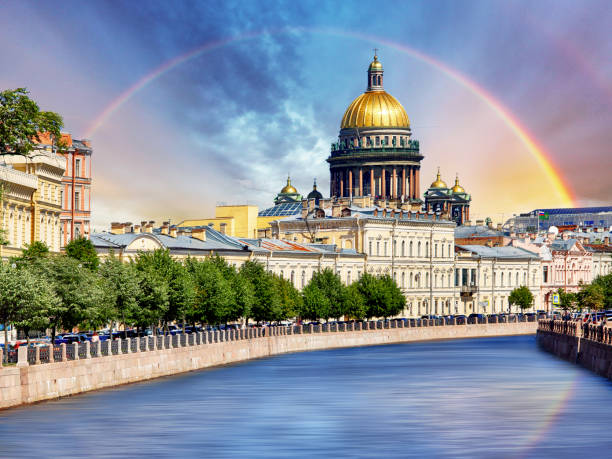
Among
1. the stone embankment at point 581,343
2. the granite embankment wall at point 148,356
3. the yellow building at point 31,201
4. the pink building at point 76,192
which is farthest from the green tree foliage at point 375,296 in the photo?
the yellow building at point 31,201

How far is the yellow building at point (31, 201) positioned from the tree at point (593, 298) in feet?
272

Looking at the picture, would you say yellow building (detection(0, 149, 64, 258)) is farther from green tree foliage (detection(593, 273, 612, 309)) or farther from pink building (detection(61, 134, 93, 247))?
green tree foliage (detection(593, 273, 612, 309))

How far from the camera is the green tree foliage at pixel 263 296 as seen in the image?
3871 inches

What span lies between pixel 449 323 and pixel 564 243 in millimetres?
60553

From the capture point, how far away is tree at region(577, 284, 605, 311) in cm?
15550

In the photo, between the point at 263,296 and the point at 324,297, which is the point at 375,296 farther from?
the point at 263,296

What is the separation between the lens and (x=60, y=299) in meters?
60.4

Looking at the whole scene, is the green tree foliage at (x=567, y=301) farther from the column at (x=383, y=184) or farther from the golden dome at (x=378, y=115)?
the golden dome at (x=378, y=115)

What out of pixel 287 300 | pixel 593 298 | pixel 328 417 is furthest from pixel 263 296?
pixel 593 298

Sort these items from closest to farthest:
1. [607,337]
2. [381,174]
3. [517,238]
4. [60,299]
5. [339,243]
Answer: [60,299] → [607,337] → [339,243] → [517,238] → [381,174]

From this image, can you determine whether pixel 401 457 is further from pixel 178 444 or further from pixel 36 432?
pixel 36 432

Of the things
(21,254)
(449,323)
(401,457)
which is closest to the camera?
(401,457)

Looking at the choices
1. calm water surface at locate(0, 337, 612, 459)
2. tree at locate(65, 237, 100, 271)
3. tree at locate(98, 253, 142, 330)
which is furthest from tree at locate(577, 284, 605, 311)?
tree at locate(98, 253, 142, 330)

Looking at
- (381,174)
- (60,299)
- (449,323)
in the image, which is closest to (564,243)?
(381,174)
